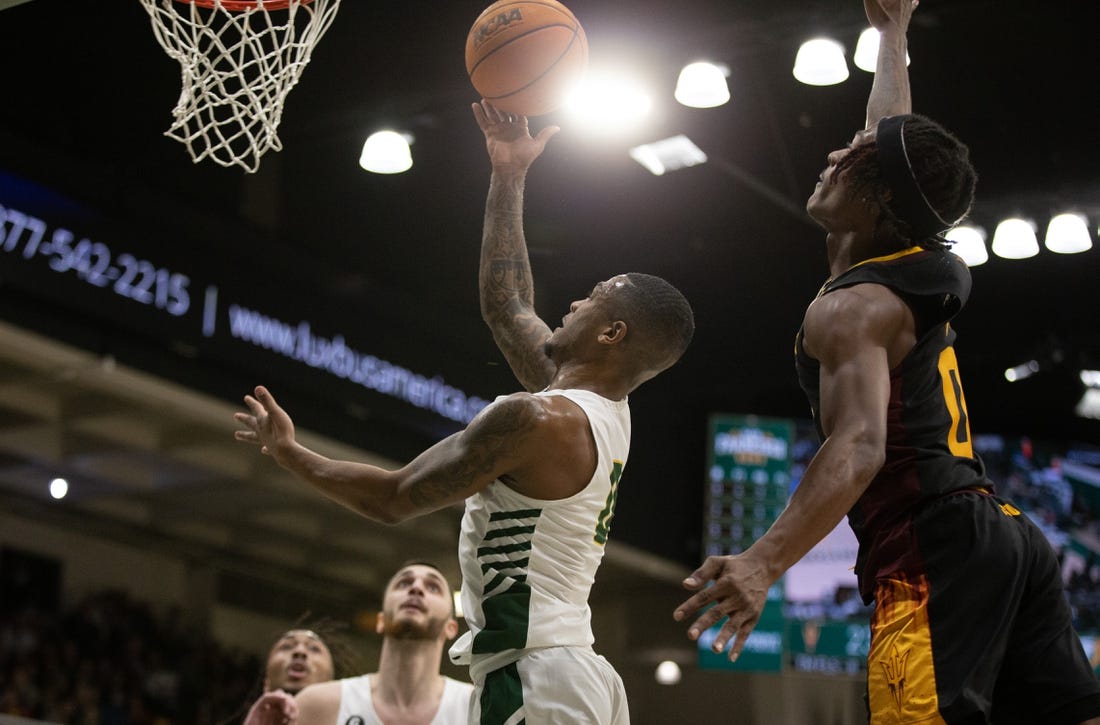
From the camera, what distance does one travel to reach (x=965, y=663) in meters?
2.68

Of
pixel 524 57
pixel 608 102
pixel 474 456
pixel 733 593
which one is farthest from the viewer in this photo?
pixel 608 102

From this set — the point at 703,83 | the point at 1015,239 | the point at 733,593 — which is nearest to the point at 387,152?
the point at 703,83

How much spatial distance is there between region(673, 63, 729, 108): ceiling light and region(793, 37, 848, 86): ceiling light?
56 cm

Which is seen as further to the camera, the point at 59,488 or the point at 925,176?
the point at 59,488

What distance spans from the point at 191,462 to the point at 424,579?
5505 mm

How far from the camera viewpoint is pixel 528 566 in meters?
3.33

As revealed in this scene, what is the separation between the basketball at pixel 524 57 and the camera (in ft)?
14.6

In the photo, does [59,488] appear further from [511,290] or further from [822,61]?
[511,290]

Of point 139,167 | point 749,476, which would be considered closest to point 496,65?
point 139,167

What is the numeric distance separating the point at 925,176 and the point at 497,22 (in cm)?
192

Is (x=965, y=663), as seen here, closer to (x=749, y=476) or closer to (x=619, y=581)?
(x=749, y=476)

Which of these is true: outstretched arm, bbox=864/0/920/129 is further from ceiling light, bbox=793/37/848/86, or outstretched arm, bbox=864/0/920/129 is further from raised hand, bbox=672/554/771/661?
ceiling light, bbox=793/37/848/86

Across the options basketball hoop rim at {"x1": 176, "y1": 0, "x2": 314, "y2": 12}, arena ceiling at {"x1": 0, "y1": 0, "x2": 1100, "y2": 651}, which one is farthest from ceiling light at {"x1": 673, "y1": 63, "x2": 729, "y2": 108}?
basketball hoop rim at {"x1": 176, "y1": 0, "x2": 314, "y2": 12}

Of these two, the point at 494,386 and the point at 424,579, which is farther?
the point at 494,386
